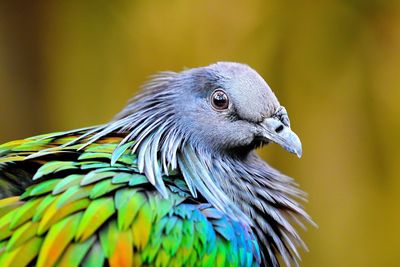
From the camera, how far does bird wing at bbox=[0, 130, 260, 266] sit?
2.55m

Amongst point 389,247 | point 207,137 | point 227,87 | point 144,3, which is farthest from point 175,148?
point 389,247

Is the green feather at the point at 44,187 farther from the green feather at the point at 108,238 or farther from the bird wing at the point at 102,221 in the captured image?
the green feather at the point at 108,238

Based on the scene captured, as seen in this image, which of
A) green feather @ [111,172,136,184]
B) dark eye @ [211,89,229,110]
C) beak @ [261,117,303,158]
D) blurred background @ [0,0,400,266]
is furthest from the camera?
blurred background @ [0,0,400,266]

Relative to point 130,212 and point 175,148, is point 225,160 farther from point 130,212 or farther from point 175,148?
point 130,212

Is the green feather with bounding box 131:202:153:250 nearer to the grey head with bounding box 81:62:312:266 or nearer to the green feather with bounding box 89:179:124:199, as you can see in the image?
Answer: the green feather with bounding box 89:179:124:199

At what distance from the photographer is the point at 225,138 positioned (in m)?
3.14

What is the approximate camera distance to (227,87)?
10.3 ft

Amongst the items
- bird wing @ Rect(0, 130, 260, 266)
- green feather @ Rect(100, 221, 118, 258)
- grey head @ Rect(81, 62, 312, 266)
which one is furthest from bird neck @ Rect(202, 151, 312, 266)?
green feather @ Rect(100, 221, 118, 258)

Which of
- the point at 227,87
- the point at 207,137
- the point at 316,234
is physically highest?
the point at 227,87

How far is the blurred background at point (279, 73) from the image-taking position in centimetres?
557

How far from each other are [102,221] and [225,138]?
2.67 ft

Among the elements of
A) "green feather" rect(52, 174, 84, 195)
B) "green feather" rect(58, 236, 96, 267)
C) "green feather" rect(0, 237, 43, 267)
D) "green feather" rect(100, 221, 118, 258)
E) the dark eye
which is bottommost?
"green feather" rect(0, 237, 43, 267)

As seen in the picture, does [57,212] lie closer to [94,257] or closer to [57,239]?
[57,239]

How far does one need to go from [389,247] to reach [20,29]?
374cm
